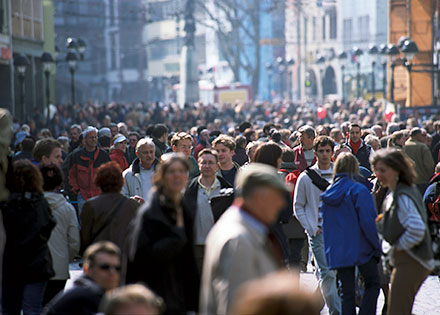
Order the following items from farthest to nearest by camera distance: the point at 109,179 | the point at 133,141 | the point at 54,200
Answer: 1. the point at 133,141
2. the point at 54,200
3. the point at 109,179

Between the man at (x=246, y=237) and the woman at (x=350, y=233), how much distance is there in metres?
3.04

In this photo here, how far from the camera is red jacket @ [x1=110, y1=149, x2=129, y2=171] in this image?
46.7ft

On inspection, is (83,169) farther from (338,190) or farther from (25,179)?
(25,179)

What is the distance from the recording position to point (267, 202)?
4.94 meters

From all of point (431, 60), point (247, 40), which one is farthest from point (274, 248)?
point (247, 40)

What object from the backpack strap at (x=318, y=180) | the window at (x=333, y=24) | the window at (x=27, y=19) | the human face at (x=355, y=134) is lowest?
the backpack strap at (x=318, y=180)

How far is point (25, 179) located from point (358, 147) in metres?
7.44

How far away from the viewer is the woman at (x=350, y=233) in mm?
8078

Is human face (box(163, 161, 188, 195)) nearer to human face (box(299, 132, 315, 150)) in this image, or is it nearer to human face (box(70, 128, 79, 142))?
human face (box(299, 132, 315, 150))

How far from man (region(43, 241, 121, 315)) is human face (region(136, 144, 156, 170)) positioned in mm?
4955

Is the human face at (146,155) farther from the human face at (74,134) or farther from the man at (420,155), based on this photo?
the human face at (74,134)

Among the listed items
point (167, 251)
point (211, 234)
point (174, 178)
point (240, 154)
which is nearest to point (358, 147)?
point (240, 154)

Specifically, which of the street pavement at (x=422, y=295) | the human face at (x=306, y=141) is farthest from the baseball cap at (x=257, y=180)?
the human face at (x=306, y=141)

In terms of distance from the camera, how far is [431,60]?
3822 cm
